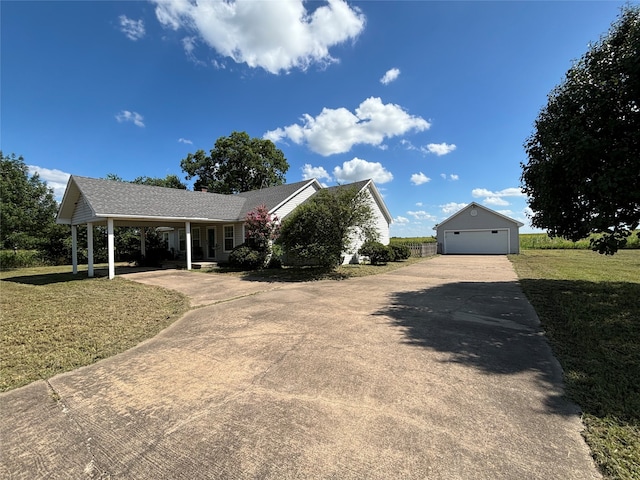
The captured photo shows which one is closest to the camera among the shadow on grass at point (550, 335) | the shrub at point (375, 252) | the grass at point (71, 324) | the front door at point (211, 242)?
the shadow on grass at point (550, 335)

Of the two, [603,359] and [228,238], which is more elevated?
[228,238]

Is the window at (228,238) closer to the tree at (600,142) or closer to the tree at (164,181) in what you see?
the tree at (600,142)

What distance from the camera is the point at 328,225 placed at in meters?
13.2

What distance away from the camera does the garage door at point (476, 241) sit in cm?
2822

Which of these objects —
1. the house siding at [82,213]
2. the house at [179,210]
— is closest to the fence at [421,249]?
the house at [179,210]

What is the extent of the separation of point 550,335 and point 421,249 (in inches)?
839

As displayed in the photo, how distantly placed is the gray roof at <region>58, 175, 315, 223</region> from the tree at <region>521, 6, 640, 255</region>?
12809 mm

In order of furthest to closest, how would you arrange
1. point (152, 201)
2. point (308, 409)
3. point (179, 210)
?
point (179, 210) → point (152, 201) → point (308, 409)

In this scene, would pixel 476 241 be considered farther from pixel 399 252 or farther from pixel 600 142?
pixel 600 142

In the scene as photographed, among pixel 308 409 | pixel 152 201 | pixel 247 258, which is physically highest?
pixel 152 201

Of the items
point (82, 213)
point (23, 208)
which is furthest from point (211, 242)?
point (23, 208)

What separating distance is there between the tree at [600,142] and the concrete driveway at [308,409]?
4337mm

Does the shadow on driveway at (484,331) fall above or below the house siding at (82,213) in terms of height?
below

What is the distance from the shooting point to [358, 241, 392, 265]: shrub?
18.1m
